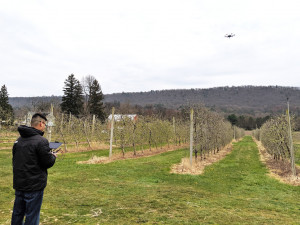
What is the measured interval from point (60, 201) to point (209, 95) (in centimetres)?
Result: 15526

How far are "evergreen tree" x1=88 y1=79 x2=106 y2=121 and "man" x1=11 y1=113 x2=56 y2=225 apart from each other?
1601 inches

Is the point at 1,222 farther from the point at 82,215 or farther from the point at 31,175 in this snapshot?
the point at 31,175

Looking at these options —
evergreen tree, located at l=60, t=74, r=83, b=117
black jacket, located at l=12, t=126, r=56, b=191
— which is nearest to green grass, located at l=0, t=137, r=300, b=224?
black jacket, located at l=12, t=126, r=56, b=191

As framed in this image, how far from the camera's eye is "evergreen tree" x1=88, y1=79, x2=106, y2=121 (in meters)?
43.2

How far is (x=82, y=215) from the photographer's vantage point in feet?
15.5

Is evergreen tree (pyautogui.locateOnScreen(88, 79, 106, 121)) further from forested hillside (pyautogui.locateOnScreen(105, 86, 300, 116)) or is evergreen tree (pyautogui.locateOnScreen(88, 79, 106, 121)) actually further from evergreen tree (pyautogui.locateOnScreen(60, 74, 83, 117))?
forested hillside (pyautogui.locateOnScreen(105, 86, 300, 116))

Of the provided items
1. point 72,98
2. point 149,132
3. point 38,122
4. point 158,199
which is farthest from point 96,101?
point 38,122

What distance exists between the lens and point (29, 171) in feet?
9.89

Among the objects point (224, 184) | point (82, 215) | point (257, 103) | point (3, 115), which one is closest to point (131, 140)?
point (224, 184)

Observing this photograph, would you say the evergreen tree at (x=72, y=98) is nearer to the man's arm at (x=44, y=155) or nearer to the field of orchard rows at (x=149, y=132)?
the field of orchard rows at (x=149, y=132)

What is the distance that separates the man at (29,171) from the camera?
3.01 m

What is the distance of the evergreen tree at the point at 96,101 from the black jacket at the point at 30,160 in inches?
1601

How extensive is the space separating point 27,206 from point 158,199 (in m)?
3.69

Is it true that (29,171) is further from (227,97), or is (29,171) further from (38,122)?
(227,97)
